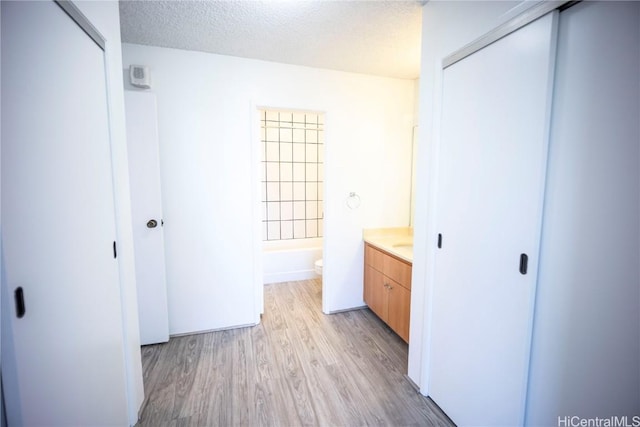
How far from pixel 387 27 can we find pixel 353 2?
1.20ft

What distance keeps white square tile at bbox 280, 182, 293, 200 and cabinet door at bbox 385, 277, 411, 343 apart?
2.44m

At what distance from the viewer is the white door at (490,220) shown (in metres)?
1.07

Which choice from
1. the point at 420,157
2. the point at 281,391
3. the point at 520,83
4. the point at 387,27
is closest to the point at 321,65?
the point at 387,27

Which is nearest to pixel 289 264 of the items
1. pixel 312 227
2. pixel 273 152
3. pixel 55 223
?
pixel 312 227

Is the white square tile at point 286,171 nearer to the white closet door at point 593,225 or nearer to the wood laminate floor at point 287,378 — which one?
the wood laminate floor at point 287,378

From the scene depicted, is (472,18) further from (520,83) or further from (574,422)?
(574,422)

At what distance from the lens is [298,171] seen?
439 centimetres

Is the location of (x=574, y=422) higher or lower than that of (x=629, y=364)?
lower

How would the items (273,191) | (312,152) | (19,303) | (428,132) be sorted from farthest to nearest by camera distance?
(312,152), (273,191), (428,132), (19,303)

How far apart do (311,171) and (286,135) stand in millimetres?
688

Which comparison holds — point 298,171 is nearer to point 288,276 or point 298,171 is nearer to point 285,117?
point 285,117

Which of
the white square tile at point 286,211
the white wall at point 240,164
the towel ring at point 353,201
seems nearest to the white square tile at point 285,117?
the white square tile at point 286,211

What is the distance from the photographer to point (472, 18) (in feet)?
4.26

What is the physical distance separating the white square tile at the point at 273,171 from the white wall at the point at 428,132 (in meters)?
2.91
